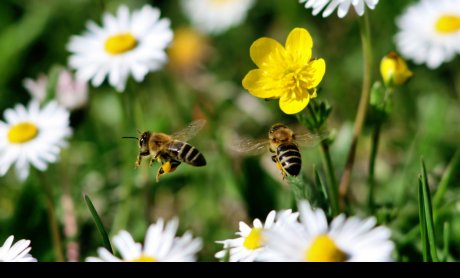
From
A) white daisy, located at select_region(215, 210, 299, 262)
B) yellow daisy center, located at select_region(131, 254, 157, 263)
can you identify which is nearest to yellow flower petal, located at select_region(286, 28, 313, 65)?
white daisy, located at select_region(215, 210, 299, 262)

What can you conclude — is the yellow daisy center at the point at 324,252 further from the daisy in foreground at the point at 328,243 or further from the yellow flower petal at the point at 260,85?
the yellow flower petal at the point at 260,85

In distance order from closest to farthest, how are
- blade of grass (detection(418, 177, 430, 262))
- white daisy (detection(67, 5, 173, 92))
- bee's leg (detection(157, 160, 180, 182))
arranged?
blade of grass (detection(418, 177, 430, 262)), bee's leg (detection(157, 160, 180, 182)), white daisy (detection(67, 5, 173, 92))

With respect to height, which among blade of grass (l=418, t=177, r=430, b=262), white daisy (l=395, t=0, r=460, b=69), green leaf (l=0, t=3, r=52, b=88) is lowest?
blade of grass (l=418, t=177, r=430, b=262)

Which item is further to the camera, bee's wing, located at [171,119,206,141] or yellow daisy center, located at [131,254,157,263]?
bee's wing, located at [171,119,206,141]

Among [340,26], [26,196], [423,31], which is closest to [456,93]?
[423,31]

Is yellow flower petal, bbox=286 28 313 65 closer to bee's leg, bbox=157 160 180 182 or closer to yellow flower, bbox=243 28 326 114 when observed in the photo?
yellow flower, bbox=243 28 326 114

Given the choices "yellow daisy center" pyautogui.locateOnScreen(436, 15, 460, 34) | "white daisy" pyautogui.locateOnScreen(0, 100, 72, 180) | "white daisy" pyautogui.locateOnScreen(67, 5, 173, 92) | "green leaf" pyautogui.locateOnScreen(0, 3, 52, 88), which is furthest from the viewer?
"green leaf" pyautogui.locateOnScreen(0, 3, 52, 88)

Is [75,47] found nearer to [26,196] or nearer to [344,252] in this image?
[26,196]

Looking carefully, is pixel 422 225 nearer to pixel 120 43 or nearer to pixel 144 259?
pixel 144 259
